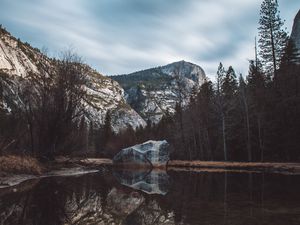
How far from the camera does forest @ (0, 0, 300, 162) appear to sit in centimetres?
2345

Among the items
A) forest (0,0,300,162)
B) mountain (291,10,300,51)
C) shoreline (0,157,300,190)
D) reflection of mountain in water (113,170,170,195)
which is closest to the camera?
reflection of mountain in water (113,170,170,195)

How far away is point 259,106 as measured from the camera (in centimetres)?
4141

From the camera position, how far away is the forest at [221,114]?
23.5m

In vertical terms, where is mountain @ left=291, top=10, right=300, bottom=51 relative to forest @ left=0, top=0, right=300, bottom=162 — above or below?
above

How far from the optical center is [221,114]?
4181 cm

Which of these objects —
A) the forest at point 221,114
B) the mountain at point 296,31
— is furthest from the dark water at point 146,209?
the mountain at point 296,31

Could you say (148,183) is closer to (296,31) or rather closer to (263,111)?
(263,111)

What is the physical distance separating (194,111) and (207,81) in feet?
66.7

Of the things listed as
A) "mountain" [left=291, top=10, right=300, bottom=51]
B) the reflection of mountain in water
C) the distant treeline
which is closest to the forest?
the distant treeline

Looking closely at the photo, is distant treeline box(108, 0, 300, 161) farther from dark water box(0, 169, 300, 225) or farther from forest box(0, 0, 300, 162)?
dark water box(0, 169, 300, 225)

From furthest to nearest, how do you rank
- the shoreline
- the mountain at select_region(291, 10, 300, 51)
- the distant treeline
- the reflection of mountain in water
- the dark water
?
the mountain at select_region(291, 10, 300, 51) → the distant treeline → the shoreline → the reflection of mountain in water → the dark water

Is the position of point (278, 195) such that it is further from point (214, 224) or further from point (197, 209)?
point (214, 224)

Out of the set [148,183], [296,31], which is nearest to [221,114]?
[148,183]

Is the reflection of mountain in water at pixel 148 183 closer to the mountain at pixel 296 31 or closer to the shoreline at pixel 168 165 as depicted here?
the shoreline at pixel 168 165
